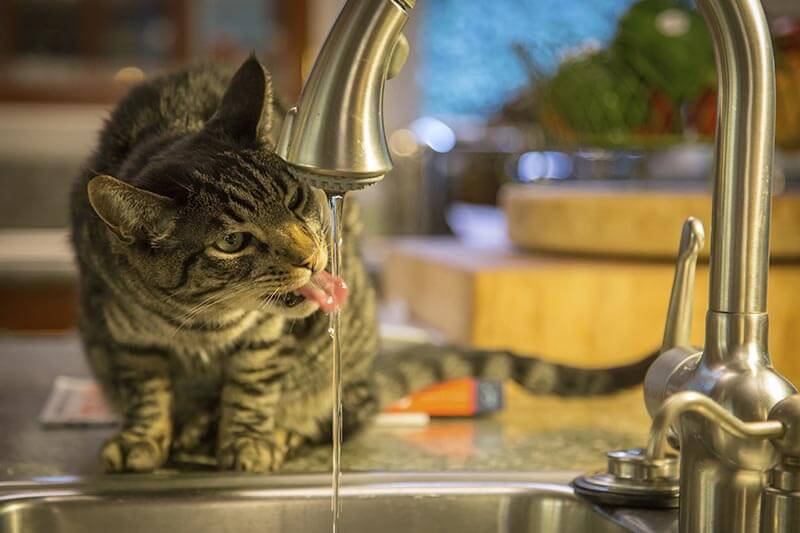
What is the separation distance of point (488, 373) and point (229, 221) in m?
0.41

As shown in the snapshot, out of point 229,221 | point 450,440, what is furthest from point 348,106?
point 450,440

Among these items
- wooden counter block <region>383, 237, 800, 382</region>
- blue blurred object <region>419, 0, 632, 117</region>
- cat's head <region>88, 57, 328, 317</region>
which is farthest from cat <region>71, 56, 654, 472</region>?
blue blurred object <region>419, 0, 632, 117</region>

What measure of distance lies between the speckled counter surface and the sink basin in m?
0.07

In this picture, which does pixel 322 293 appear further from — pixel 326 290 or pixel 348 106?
pixel 348 106

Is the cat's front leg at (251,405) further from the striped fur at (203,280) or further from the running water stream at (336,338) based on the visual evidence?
the running water stream at (336,338)

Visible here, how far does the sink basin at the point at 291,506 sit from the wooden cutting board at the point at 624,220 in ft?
2.50

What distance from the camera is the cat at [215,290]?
0.93 meters

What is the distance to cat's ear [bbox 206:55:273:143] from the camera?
962 mm

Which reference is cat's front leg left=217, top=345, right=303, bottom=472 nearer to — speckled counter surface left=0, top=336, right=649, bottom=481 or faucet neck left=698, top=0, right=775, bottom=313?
speckled counter surface left=0, top=336, right=649, bottom=481

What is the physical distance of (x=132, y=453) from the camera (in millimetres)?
977

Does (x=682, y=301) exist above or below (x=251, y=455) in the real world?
above

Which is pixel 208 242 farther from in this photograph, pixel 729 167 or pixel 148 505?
pixel 729 167

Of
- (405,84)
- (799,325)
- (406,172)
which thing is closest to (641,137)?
(799,325)

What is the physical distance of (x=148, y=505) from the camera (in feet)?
2.93
